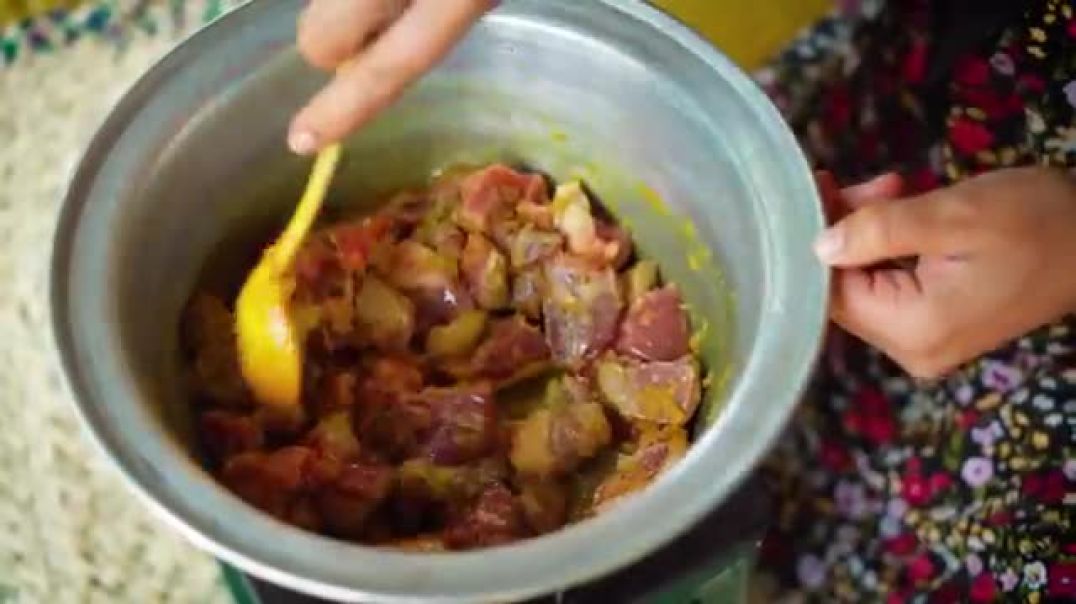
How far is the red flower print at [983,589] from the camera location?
1.26 metres

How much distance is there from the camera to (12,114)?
1.52 metres

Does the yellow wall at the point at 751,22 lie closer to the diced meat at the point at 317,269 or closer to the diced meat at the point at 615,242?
the diced meat at the point at 615,242

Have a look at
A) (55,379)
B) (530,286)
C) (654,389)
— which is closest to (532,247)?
(530,286)

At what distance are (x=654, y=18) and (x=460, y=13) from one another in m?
0.18

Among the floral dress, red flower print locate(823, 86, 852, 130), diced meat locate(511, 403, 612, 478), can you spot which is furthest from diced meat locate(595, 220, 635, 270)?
red flower print locate(823, 86, 852, 130)

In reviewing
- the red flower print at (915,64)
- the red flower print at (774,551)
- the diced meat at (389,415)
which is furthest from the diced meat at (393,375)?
the red flower print at (915,64)

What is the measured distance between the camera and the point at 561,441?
100 cm

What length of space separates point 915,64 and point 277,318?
753 mm

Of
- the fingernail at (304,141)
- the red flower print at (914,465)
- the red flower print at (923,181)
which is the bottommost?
the red flower print at (914,465)

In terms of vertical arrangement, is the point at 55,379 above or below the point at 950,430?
above

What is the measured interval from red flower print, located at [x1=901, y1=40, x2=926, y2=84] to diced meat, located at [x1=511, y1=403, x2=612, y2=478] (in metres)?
0.63

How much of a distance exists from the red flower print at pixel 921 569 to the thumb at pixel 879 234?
45cm

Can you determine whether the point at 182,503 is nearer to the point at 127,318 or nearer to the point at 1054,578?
the point at 127,318

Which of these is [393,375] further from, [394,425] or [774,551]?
[774,551]
